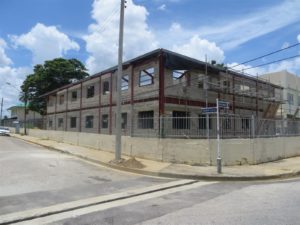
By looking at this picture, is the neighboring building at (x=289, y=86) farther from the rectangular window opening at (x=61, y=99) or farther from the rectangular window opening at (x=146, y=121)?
the rectangular window opening at (x=61, y=99)

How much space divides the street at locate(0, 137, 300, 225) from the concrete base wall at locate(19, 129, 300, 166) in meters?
3.55

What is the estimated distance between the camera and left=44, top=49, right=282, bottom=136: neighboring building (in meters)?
20.0

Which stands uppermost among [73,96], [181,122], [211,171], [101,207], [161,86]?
[73,96]

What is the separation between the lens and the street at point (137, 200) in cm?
683

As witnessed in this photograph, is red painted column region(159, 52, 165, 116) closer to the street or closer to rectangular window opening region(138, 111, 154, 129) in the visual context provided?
rectangular window opening region(138, 111, 154, 129)

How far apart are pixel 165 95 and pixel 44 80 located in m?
34.2

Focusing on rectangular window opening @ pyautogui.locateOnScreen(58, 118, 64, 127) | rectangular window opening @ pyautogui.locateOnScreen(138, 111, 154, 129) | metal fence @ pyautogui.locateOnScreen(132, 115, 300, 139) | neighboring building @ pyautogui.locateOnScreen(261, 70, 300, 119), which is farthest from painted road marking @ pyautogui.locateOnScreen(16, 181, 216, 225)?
neighboring building @ pyautogui.locateOnScreen(261, 70, 300, 119)

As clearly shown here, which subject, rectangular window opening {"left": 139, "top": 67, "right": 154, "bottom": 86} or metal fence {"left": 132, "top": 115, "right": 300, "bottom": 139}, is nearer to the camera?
metal fence {"left": 132, "top": 115, "right": 300, "bottom": 139}

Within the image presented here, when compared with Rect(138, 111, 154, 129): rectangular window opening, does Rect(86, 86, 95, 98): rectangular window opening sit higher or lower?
higher

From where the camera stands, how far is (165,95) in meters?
20.3

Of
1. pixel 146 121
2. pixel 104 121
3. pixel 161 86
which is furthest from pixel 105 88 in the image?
pixel 161 86

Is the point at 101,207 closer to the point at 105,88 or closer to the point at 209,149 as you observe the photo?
the point at 209,149

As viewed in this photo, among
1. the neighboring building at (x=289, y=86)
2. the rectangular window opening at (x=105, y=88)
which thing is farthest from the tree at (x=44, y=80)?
the neighboring building at (x=289, y=86)

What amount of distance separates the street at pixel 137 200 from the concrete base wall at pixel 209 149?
3554 mm
